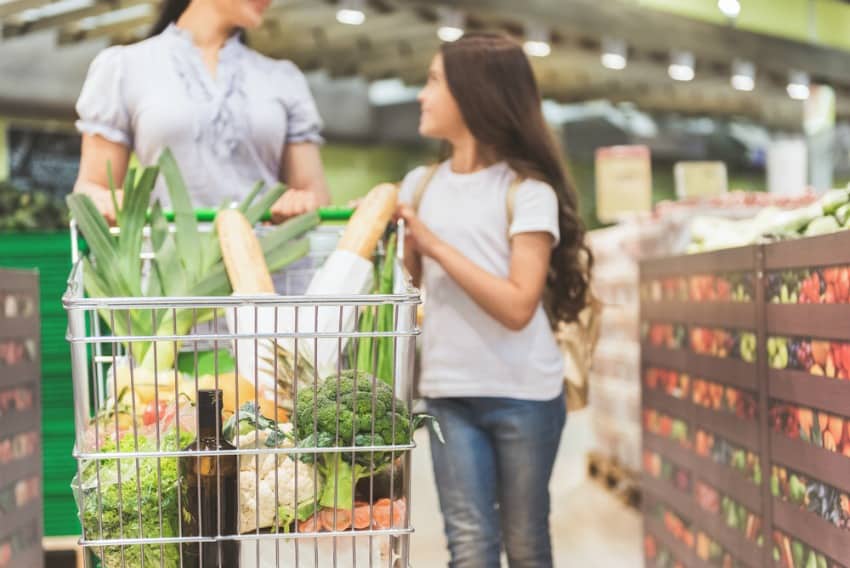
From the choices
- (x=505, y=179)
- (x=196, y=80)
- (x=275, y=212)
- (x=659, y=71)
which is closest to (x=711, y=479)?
(x=505, y=179)

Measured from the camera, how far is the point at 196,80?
2.46m

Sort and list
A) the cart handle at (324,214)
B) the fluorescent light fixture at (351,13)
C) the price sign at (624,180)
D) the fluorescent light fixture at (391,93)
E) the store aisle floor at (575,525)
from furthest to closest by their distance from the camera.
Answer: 1. the fluorescent light fixture at (391,93)
2. the fluorescent light fixture at (351,13)
3. the price sign at (624,180)
4. the store aisle floor at (575,525)
5. the cart handle at (324,214)

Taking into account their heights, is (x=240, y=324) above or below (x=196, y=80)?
below

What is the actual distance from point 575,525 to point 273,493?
390cm

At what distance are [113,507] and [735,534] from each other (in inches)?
69.3

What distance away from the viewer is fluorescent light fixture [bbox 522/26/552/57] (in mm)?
7297

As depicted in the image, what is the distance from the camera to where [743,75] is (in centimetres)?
935

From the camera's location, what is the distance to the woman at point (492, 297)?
8.27ft

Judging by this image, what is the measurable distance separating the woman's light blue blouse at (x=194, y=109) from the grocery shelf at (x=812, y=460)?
4.18 feet

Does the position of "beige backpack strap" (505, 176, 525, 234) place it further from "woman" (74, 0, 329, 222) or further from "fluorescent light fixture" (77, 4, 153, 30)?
"fluorescent light fixture" (77, 4, 153, 30)

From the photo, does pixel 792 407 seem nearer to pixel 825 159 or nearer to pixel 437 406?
pixel 437 406

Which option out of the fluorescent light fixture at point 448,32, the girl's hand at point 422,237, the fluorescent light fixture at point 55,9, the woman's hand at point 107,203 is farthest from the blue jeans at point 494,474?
the fluorescent light fixture at point 55,9

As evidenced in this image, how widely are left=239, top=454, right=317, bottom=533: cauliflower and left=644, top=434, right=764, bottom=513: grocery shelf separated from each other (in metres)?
1.42

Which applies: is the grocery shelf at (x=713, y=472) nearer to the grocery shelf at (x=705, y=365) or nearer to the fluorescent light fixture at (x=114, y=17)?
the grocery shelf at (x=705, y=365)
